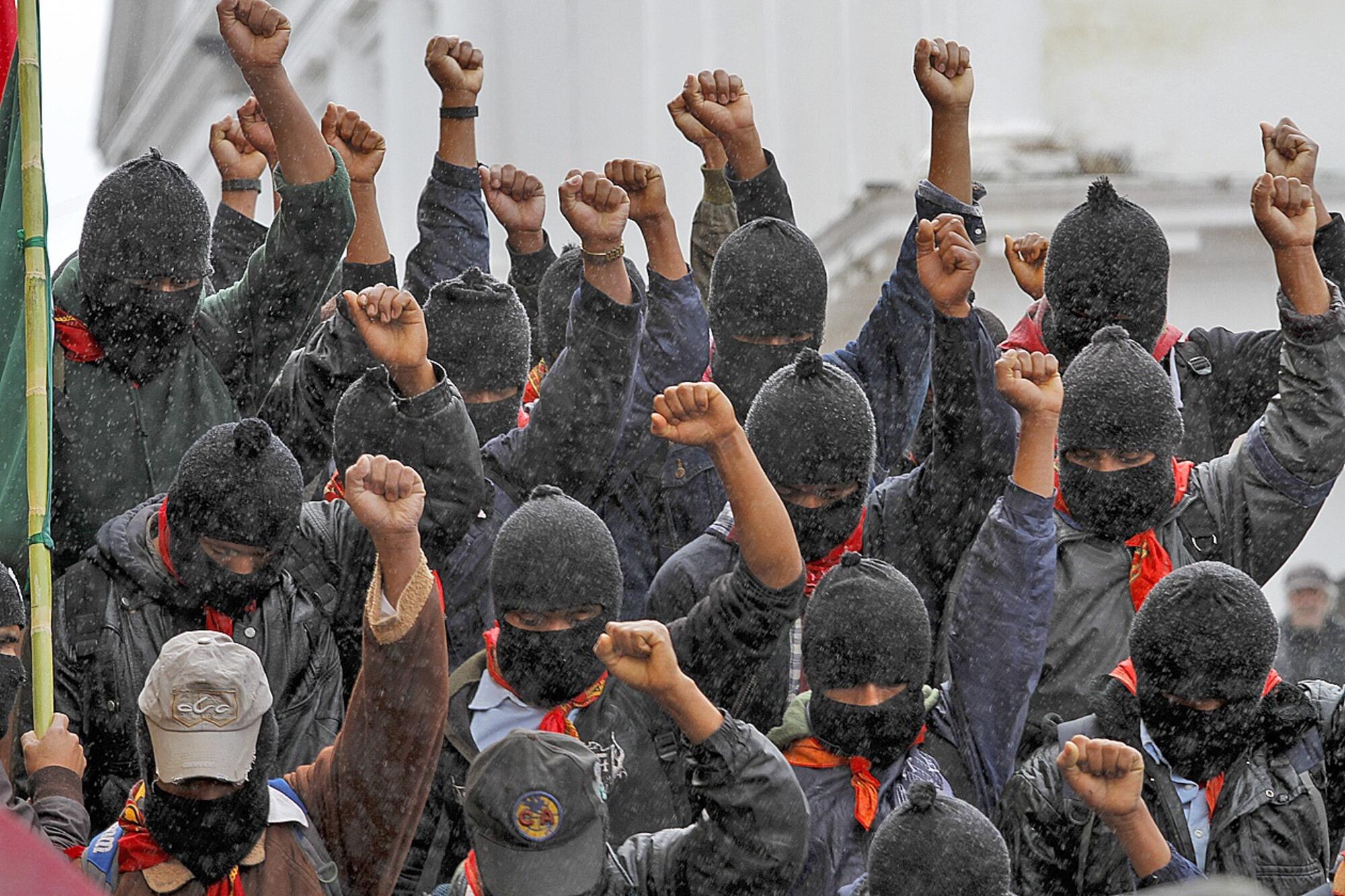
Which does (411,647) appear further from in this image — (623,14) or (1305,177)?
(623,14)

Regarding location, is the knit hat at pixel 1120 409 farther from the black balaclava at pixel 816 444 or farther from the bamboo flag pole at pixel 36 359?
the bamboo flag pole at pixel 36 359

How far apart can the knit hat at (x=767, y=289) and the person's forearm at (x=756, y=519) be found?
4.16ft

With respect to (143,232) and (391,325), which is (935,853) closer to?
(391,325)

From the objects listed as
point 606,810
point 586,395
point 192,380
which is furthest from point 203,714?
point 192,380

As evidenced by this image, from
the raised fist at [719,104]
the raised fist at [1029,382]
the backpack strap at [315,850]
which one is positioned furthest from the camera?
the raised fist at [719,104]

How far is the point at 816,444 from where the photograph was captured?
243 inches

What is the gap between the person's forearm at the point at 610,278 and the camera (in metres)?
6.47

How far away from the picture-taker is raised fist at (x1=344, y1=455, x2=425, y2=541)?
206 inches

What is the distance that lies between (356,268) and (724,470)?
1.95m

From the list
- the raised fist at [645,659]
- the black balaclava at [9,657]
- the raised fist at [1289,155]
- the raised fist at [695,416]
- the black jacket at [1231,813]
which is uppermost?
the raised fist at [1289,155]

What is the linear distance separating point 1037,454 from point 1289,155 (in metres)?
1.63

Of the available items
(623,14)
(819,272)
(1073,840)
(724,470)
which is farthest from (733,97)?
(623,14)

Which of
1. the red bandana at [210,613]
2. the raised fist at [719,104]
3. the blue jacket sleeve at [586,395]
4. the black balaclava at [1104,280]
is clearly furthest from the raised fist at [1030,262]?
the red bandana at [210,613]

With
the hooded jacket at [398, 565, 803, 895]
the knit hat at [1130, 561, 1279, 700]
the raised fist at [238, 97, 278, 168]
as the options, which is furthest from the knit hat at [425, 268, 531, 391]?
the knit hat at [1130, 561, 1279, 700]
